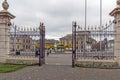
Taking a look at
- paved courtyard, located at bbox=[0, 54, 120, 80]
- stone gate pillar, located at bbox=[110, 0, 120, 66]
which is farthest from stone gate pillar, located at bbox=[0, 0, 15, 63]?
stone gate pillar, located at bbox=[110, 0, 120, 66]

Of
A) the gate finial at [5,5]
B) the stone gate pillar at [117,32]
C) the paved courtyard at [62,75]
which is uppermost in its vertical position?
the gate finial at [5,5]

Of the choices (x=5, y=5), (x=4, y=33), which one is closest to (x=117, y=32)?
(x=4, y=33)

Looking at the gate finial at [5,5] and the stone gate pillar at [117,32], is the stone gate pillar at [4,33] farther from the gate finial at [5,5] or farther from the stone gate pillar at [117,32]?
the stone gate pillar at [117,32]

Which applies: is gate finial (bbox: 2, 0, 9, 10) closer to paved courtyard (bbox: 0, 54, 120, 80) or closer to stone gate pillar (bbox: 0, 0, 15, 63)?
stone gate pillar (bbox: 0, 0, 15, 63)

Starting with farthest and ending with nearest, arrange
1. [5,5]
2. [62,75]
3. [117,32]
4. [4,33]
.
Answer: [5,5] → [4,33] → [117,32] → [62,75]

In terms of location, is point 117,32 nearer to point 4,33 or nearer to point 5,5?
point 4,33

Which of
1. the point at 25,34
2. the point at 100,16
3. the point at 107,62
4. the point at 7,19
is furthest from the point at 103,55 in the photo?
the point at 100,16

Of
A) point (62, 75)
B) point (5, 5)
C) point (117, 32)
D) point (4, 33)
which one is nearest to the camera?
point (62, 75)

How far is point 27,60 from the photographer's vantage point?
17.7 metres

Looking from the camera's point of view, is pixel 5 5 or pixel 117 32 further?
pixel 5 5

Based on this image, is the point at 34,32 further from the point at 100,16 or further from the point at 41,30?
the point at 100,16

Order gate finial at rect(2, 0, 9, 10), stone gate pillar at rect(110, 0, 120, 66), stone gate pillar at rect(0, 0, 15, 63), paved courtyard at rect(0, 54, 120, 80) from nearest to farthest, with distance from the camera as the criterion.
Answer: paved courtyard at rect(0, 54, 120, 80) → stone gate pillar at rect(110, 0, 120, 66) → stone gate pillar at rect(0, 0, 15, 63) → gate finial at rect(2, 0, 9, 10)

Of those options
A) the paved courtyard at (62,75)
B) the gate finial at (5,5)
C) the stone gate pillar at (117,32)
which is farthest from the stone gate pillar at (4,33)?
the stone gate pillar at (117,32)

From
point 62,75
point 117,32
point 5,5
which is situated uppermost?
point 5,5
